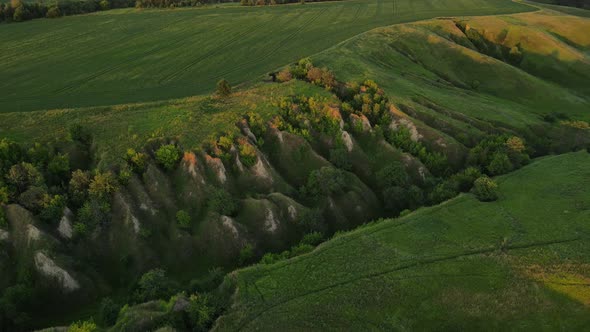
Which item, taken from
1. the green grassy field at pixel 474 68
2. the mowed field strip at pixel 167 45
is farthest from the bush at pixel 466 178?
the mowed field strip at pixel 167 45

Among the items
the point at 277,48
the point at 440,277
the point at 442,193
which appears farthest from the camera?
the point at 277,48

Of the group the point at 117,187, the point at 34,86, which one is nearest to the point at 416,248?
the point at 117,187

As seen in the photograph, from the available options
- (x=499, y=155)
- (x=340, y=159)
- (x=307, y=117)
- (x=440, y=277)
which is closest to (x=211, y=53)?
(x=307, y=117)

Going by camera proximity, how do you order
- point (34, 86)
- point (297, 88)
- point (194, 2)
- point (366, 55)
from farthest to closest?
point (194, 2) → point (366, 55) → point (34, 86) → point (297, 88)

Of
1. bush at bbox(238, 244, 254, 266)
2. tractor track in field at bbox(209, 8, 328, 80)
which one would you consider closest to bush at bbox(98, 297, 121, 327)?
bush at bbox(238, 244, 254, 266)

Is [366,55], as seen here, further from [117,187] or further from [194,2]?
[194,2]

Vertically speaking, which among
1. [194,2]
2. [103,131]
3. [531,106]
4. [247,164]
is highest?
[194,2]

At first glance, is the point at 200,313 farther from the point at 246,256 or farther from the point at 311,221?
the point at 311,221

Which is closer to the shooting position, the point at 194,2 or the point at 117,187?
the point at 117,187
